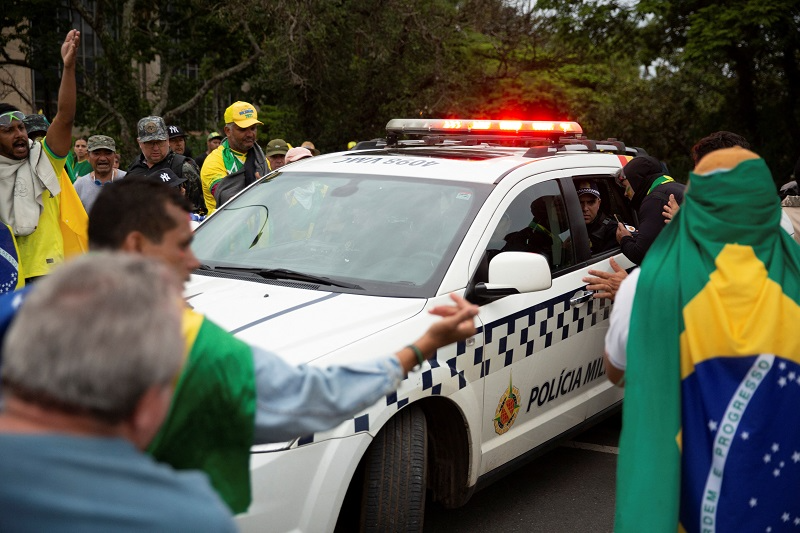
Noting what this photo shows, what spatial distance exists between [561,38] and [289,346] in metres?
20.4

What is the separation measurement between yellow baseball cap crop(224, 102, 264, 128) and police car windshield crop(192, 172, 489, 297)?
1988mm

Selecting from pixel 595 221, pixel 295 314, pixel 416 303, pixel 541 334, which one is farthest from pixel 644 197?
pixel 295 314

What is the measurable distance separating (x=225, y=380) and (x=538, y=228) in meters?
2.88

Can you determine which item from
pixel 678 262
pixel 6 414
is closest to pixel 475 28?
pixel 678 262

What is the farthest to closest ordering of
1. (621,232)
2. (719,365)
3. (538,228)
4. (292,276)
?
1. (621,232)
2. (538,228)
3. (292,276)
4. (719,365)

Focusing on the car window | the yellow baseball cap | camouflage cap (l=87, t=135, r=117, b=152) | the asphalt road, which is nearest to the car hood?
the car window

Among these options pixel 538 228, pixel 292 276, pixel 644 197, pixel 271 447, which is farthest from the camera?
pixel 644 197

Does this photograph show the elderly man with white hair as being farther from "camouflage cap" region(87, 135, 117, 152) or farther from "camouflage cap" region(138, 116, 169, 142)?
"camouflage cap" region(87, 135, 117, 152)

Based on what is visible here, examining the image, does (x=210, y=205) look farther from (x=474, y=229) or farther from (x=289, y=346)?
(x=289, y=346)

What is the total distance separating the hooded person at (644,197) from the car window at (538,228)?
461 mm

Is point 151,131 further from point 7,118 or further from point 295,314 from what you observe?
point 295,314

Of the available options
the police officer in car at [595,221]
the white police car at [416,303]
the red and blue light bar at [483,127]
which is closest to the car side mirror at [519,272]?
the white police car at [416,303]

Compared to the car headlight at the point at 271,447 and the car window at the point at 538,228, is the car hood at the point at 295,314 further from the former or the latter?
the car window at the point at 538,228

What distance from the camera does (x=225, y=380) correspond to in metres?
1.86
